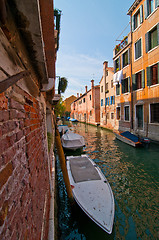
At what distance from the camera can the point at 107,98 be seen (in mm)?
19047

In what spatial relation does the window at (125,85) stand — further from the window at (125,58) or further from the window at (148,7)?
the window at (148,7)

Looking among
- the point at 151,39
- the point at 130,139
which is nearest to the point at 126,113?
the point at 130,139

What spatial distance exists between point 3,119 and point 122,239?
145 inches

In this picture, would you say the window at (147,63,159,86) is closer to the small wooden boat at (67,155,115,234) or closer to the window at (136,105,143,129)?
the window at (136,105,143,129)

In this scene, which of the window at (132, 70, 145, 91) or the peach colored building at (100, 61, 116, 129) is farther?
the peach colored building at (100, 61, 116, 129)

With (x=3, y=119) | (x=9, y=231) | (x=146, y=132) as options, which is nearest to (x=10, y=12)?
(x=3, y=119)

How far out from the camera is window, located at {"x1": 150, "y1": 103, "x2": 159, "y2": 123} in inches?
383

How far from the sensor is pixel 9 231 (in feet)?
2.15

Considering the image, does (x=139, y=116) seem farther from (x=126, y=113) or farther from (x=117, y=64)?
(x=117, y=64)

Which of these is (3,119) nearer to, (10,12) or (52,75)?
(10,12)

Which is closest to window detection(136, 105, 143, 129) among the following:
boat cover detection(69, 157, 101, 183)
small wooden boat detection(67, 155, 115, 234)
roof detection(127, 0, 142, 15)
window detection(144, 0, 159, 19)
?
window detection(144, 0, 159, 19)

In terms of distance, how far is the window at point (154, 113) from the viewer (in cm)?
972

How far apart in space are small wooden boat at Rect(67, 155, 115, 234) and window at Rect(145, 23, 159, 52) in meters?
10.0

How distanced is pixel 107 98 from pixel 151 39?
9.52 m
